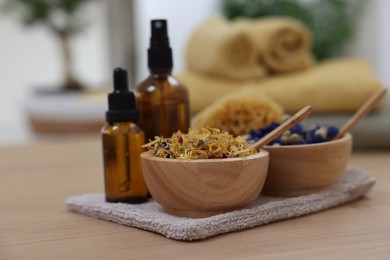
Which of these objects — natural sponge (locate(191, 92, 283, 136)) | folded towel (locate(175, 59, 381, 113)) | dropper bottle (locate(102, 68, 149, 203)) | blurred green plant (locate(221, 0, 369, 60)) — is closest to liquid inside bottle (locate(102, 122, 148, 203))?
dropper bottle (locate(102, 68, 149, 203))

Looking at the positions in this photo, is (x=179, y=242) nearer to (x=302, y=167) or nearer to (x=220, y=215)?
(x=220, y=215)

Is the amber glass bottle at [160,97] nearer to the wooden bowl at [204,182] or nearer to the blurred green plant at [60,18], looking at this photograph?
the wooden bowl at [204,182]

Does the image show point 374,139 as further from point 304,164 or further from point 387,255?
point 387,255

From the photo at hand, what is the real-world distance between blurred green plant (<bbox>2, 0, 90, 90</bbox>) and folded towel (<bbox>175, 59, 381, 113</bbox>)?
93cm

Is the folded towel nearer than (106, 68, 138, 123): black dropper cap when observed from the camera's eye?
No

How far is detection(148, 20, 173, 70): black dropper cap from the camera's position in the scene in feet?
1.95

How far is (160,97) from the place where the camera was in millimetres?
600

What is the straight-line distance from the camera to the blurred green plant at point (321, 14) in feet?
3.88

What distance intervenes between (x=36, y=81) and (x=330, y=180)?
170 centimetres

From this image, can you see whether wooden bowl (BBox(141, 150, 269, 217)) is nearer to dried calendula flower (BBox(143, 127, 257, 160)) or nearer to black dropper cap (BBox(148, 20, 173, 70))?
dried calendula flower (BBox(143, 127, 257, 160))

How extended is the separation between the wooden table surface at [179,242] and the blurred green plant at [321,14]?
0.52 meters

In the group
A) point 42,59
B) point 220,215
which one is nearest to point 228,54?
point 220,215

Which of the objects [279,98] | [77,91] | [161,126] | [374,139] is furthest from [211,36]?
[77,91]

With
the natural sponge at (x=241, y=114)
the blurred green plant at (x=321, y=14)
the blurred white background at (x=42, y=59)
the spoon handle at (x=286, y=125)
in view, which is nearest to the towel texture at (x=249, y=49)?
the blurred green plant at (x=321, y=14)
